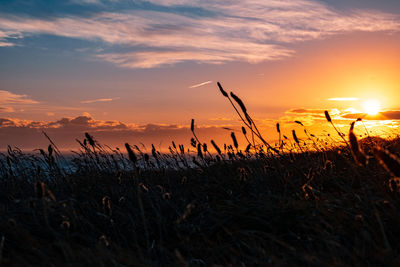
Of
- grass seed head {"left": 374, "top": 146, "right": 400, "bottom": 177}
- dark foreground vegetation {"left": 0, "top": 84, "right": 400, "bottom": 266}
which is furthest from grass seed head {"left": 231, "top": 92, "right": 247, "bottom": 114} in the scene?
grass seed head {"left": 374, "top": 146, "right": 400, "bottom": 177}

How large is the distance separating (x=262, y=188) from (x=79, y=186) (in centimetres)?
285

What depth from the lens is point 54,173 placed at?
6.23m

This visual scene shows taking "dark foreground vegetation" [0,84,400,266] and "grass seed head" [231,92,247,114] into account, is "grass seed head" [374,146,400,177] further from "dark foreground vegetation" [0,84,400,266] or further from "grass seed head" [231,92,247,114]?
"grass seed head" [231,92,247,114]

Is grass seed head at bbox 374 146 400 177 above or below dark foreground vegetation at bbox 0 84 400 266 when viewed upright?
above

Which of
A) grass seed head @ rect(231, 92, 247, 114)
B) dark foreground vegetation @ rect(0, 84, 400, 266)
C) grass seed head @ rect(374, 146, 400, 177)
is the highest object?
grass seed head @ rect(231, 92, 247, 114)

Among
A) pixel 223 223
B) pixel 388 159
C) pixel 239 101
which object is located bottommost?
pixel 223 223

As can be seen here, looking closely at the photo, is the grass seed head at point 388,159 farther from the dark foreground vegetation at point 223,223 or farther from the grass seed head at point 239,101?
the grass seed head at point 239,101

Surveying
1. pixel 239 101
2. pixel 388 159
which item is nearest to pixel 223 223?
pixel 239 101

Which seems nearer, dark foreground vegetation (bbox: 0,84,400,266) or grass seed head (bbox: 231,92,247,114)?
dark foreground vegetation (bbox: 0,84,400,266)

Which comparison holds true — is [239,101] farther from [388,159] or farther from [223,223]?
[388,159]

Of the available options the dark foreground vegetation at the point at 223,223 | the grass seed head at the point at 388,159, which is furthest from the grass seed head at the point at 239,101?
the grass seed head at the point at 388,159

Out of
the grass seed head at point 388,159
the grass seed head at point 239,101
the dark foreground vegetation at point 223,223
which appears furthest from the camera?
the grass seed head at point 239,101

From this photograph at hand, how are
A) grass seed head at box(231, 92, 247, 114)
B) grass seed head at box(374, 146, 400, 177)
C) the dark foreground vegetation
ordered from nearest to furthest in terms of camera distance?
grass seed head at box(374, 146, 400, 177)
the dark foreground vegetation
grass seed head at box(231, 92, 247, 114)

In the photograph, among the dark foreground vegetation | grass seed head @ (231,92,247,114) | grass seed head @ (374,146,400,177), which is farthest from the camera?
grass seed head @ (231,92,247,114)
